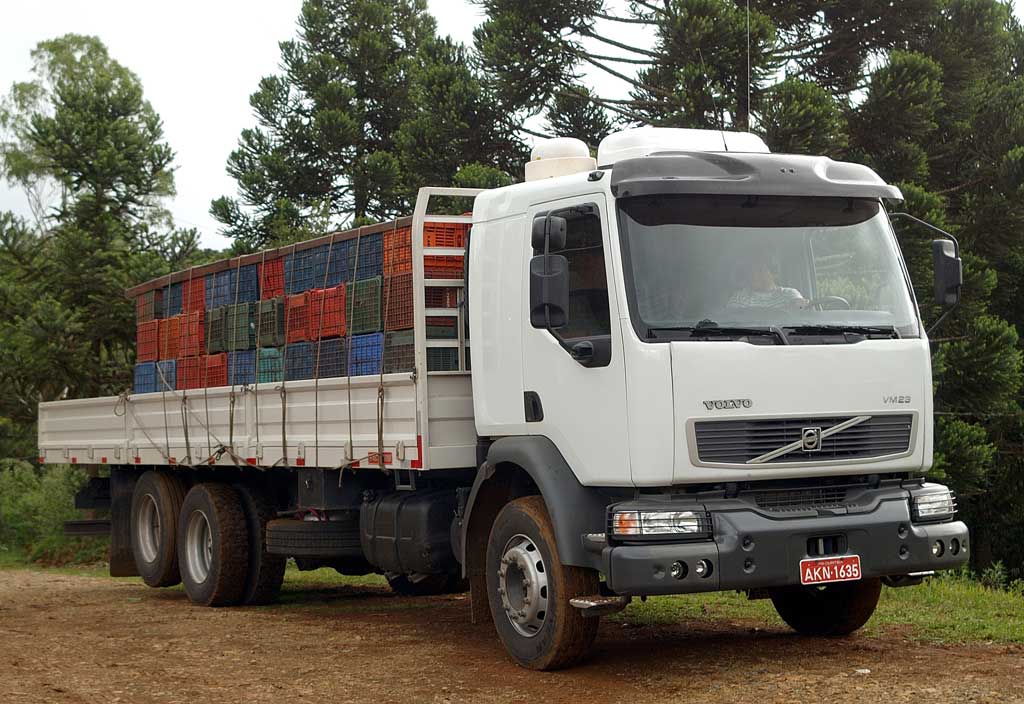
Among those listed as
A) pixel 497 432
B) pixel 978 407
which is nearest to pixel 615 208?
pixel 497 432

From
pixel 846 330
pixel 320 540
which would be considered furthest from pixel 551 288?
pixel 320 540

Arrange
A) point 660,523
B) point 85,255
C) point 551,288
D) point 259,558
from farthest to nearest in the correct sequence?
point 85,255
point 259,558
point 551,288
point 660,523

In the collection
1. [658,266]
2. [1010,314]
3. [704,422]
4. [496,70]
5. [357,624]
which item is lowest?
[357,624]

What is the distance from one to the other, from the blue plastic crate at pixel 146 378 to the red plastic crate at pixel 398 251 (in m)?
4.41

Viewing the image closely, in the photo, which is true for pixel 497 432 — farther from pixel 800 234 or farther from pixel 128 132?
pixel 128 132

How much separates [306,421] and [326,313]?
830 mm

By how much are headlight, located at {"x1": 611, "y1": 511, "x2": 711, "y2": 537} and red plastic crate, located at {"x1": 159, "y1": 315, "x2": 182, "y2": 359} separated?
665 centimetres

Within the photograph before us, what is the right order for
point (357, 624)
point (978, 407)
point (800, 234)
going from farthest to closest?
1. point (978, 407)
2. point (357, 624)
3. point (800, 234)

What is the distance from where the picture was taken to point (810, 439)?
773 centimetres

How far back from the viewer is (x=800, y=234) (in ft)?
26.6

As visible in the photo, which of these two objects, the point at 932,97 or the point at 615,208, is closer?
the point at 615,208

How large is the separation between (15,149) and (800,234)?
45860 mm

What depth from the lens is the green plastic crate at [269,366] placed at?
11.3 meters

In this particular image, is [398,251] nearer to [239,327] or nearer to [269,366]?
[269,366]
